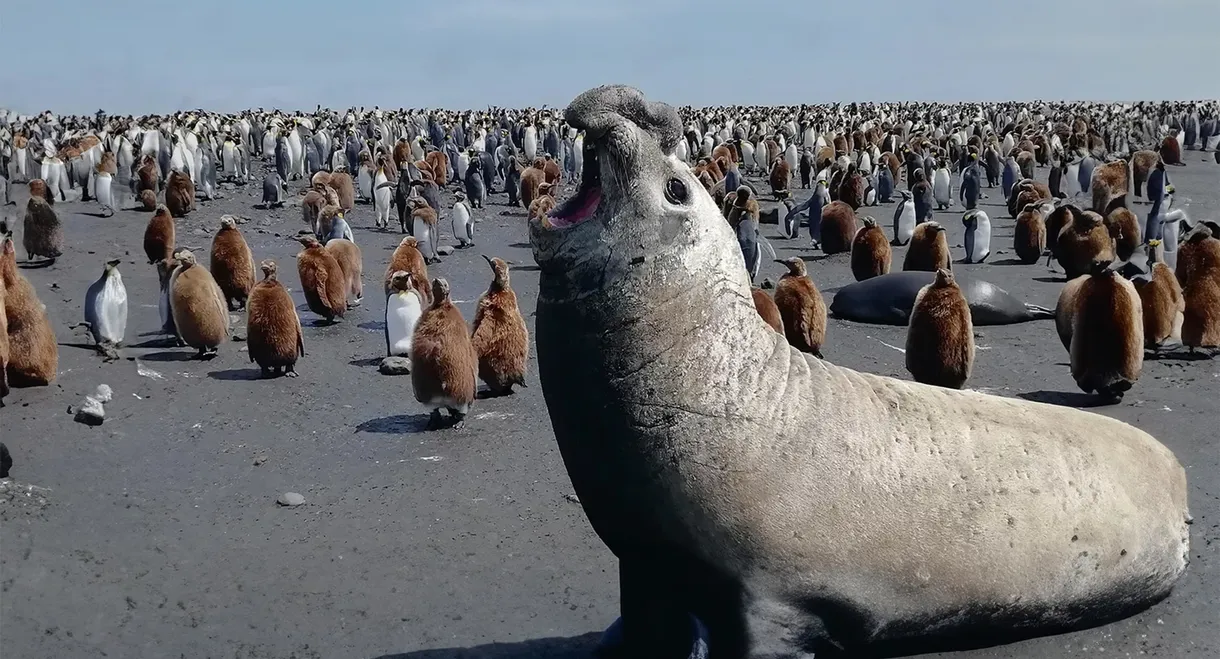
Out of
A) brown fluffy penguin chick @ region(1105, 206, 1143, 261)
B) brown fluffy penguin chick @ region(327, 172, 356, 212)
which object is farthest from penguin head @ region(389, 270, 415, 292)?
brown fluffy penguin chick @ region(327, 172, 356, 212)

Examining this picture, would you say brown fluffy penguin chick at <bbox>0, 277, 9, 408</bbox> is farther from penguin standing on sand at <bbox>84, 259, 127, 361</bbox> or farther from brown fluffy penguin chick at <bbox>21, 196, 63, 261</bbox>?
brown fluffy penguin chick at <bbox>21, 196, 63, 261</bbox>

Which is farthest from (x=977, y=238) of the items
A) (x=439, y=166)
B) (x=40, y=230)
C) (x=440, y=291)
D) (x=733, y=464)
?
(x=439, y=166)

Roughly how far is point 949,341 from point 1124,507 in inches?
170

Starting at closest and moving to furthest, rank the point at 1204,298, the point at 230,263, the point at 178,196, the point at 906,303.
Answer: the point at 1204,298 → the point at 906,303 → the point at 230,263 → the point at 178,196

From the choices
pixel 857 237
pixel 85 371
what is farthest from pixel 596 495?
pixel 857 237

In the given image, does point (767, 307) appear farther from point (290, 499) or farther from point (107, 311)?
point (107, 311)

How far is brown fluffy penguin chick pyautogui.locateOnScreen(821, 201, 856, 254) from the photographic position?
662 inches

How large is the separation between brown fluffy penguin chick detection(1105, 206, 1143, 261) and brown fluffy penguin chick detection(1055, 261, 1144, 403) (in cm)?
871

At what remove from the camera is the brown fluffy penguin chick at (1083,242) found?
1419 centimetres

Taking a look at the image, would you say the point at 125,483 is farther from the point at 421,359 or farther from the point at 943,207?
the point at 943,207

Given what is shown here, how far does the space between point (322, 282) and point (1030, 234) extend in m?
10.3

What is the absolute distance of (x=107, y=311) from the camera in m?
10.3

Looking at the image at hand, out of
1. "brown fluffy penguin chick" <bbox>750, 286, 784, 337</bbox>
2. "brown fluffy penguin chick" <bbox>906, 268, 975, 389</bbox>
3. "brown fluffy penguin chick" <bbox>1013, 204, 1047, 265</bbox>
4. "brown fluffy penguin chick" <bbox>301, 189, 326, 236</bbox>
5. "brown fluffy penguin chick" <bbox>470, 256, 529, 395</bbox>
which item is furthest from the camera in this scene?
"brown fluffy penguin chick" <bbox>301, 189, 326, 236</bbox>

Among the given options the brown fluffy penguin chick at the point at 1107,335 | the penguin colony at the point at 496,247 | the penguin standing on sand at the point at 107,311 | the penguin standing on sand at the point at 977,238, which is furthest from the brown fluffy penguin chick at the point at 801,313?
the penguin standing on sand at the point at 977,238
